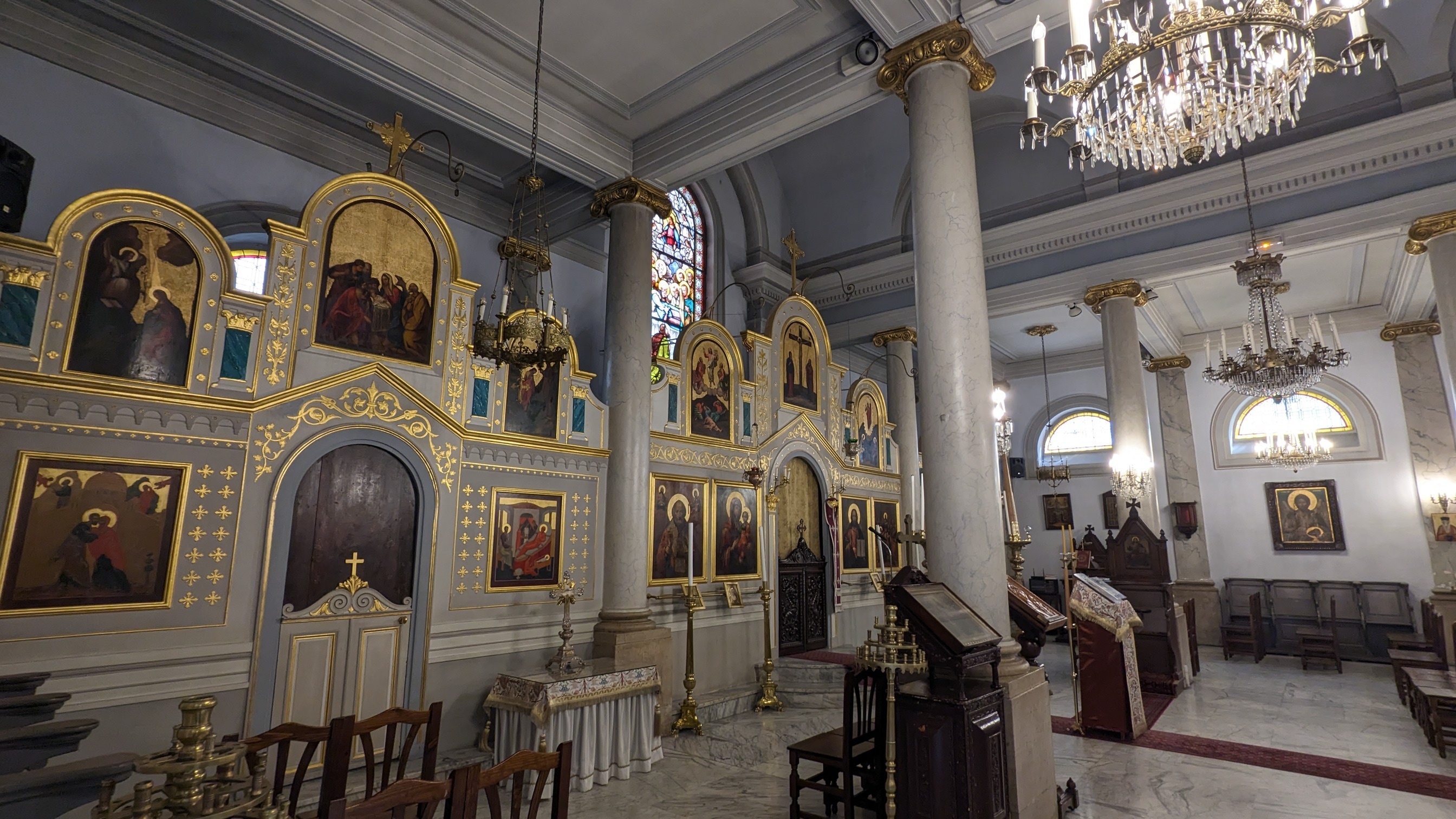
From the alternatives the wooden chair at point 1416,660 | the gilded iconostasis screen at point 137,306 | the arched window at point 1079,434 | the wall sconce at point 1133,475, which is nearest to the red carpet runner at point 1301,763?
the wooden chair at point 1416,660

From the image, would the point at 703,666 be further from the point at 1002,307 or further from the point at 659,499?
the point at 1002,307

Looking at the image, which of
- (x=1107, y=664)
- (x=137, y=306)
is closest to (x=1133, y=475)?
(x=1107, y=664)

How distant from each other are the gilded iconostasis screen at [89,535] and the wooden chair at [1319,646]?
14298 mm

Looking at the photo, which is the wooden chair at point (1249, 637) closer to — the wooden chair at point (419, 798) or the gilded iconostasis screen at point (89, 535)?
the wooden chair at point (419, 798)

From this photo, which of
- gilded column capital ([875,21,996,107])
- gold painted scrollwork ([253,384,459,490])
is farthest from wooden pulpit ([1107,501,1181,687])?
gold painted scrollwork ([253,384,459,490])

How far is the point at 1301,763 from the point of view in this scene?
5.79m

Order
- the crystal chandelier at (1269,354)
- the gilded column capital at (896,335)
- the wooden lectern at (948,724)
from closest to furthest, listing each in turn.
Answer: the wooden lectern at (948,724)
the crystal chandelier at (1269,354)
the gilded column capital at (896,335)

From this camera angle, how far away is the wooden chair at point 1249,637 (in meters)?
11.4

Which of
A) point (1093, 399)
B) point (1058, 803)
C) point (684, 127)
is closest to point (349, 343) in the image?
point (684, 127)

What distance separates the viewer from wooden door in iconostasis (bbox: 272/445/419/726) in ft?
17.3

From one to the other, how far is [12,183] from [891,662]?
5.91m

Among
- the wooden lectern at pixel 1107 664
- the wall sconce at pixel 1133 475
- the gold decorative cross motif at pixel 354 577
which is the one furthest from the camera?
the wall sconce at pixel 1133 475

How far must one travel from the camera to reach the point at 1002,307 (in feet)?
34.5

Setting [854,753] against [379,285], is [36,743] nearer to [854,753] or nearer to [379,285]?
[379,285]
